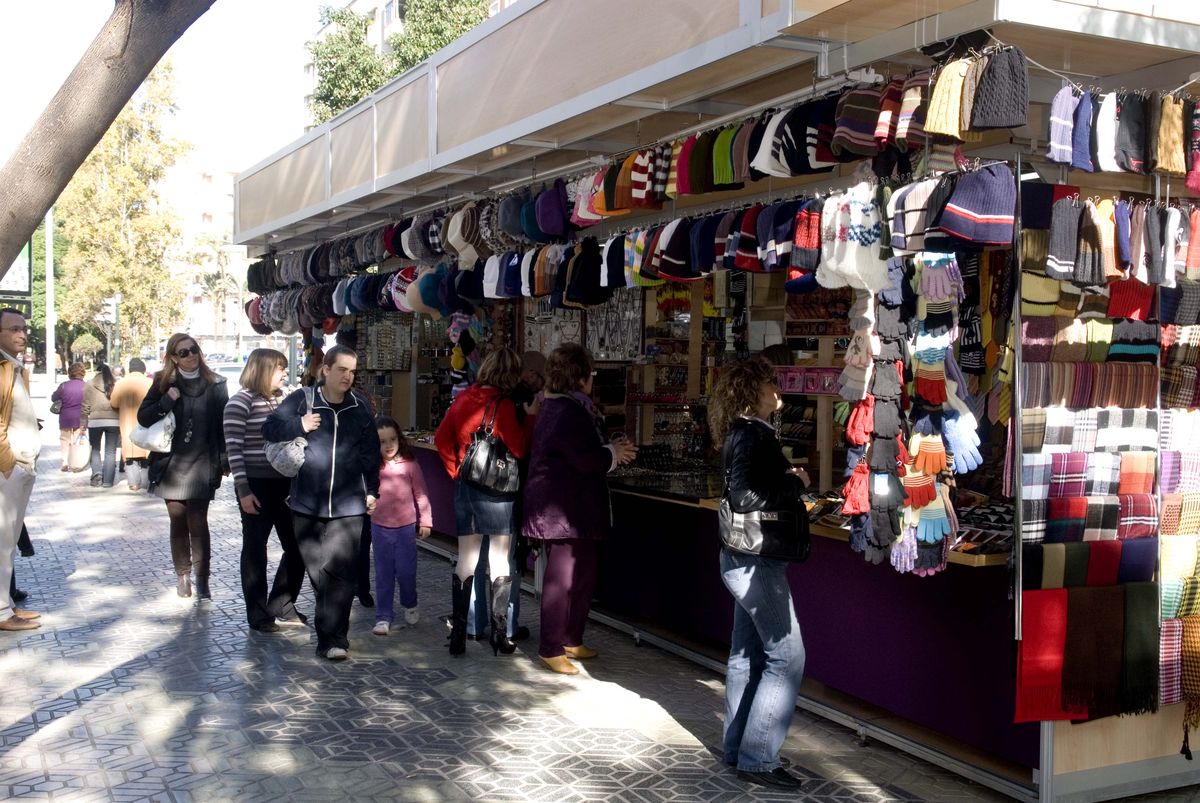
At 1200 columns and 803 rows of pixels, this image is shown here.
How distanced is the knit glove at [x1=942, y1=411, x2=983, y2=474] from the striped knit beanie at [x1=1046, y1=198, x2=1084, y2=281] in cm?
68

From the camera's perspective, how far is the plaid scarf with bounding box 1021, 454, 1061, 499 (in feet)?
14.6

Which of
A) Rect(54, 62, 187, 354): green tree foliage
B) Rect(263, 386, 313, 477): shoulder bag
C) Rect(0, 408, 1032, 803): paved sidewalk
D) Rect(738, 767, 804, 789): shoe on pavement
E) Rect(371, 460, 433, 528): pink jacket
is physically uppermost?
Rect(54, 62, 187, 354): green tree foliage

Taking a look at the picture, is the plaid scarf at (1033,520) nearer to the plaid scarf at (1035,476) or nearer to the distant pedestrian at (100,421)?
the plaid scarf at (1035,476)

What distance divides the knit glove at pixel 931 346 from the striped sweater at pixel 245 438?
13.6 ft

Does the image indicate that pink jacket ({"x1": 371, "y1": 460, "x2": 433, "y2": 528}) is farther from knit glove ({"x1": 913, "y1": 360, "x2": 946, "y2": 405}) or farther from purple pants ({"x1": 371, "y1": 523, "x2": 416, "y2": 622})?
knit glove ({"x1": 913, "y1": 360, "x2": 946, "y2": 405})

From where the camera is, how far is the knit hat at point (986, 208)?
4258 millimetres

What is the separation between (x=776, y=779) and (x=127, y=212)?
30.2m

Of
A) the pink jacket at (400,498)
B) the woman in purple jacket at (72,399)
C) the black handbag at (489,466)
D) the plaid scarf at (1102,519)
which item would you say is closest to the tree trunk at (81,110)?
the black handbag at (489,466)

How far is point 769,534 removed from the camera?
4.61 m

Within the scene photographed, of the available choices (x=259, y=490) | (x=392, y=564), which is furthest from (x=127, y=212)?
(x=392, y=564)

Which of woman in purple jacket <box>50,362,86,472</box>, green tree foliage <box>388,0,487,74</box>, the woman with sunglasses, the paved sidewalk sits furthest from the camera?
green tree foliage <box>388,0,487,74</box>

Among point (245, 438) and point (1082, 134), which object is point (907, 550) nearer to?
point (1082, 134)

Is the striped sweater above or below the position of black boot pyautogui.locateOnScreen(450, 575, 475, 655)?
above

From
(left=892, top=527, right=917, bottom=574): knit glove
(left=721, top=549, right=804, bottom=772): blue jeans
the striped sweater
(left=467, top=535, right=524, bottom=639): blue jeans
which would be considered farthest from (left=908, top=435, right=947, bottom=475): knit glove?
the striped sweater
